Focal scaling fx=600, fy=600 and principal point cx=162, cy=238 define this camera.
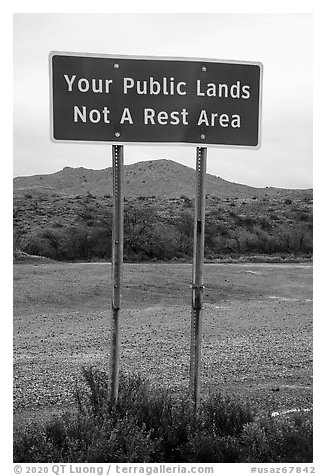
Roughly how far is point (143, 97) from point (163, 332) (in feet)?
21.3

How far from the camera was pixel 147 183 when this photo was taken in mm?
47688

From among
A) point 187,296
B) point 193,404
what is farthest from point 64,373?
point 187,296

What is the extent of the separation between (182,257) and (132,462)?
1989 centimetres

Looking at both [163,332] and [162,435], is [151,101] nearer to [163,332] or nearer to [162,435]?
[162,435]

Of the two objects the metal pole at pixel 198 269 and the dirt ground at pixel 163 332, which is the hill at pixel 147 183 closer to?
the dirt ground at pixel 163 332

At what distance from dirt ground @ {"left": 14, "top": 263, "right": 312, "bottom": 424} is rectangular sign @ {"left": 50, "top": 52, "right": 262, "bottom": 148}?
251 centimetres

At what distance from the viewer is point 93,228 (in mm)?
27391

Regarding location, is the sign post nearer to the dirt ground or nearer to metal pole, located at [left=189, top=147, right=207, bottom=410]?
metal pole, located at [left=189, top=147, right=207, bottom=410]

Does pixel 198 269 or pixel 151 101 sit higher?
pixel 151 101

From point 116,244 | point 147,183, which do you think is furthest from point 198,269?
point 147,183

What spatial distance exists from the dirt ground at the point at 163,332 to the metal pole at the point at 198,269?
1136 millimetres

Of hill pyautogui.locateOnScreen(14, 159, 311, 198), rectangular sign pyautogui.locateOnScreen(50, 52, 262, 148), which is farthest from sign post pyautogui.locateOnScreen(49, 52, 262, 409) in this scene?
hill pyautogui.locateOnScreen(14, 159, 311, 198)

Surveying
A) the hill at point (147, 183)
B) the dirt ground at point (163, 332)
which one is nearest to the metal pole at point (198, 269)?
the dirt ground at point (163, 332)

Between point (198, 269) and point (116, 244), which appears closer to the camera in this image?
point (116, 244)
